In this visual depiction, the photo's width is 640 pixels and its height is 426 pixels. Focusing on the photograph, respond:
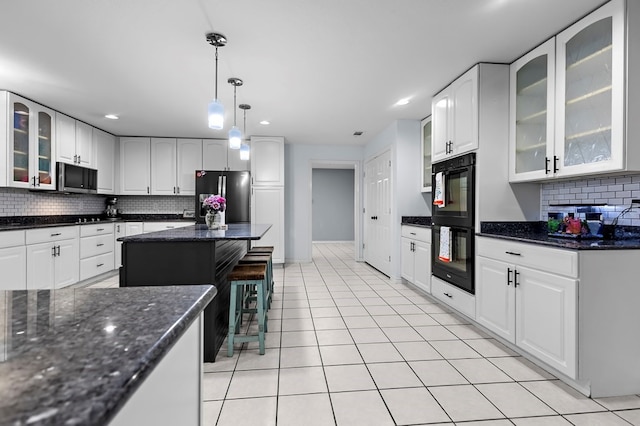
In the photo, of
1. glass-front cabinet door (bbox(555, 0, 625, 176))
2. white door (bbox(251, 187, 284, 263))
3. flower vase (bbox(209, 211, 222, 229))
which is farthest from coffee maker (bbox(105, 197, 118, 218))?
glass-front cabinet door (bbox(555, 0, 625, 176))

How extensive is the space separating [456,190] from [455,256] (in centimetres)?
67

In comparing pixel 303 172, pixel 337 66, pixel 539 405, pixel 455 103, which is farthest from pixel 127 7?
pixel 303 172

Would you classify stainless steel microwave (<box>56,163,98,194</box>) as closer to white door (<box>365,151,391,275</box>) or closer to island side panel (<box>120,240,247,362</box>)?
island side panel (<box>120,240,247,362</box>)

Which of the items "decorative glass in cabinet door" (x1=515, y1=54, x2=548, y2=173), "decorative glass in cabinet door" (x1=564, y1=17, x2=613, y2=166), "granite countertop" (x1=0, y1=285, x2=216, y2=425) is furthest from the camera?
"decorative glass in cabinet door" (x1=515, y1=54, x2=548, y2=173)

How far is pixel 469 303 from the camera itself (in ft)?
9.82

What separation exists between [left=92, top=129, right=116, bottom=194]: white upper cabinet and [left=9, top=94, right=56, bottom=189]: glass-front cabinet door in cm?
94

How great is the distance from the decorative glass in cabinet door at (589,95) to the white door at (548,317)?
0.87 m

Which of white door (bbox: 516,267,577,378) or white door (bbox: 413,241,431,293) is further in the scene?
white door (bbox: 413,241,431,293)

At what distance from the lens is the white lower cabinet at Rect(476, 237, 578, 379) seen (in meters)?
1.96

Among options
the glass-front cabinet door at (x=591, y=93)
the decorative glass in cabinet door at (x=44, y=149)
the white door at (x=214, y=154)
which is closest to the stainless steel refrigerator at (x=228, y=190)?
the white door at (x=214, y=154)

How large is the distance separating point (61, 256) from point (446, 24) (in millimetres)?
4917

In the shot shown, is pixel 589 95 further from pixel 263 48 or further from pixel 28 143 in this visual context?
pixel 28 143

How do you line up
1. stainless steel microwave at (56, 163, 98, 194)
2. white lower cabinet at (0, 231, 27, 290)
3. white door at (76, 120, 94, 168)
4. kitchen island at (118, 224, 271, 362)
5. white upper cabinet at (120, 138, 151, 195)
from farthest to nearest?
1. white upper cabinet at (120, 138, 151, 195)
2. white door at (76, 120, 94, 168)
3. stainless steel microwave at (56, 163, 98, 194)
4. white lower cabinet at (0, 231, 27, 290)
5. kitchen island at (118, 224, 271, 362)

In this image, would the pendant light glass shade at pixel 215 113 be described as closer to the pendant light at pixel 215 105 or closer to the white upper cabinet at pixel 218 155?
the pendant light at pixel 215 105
